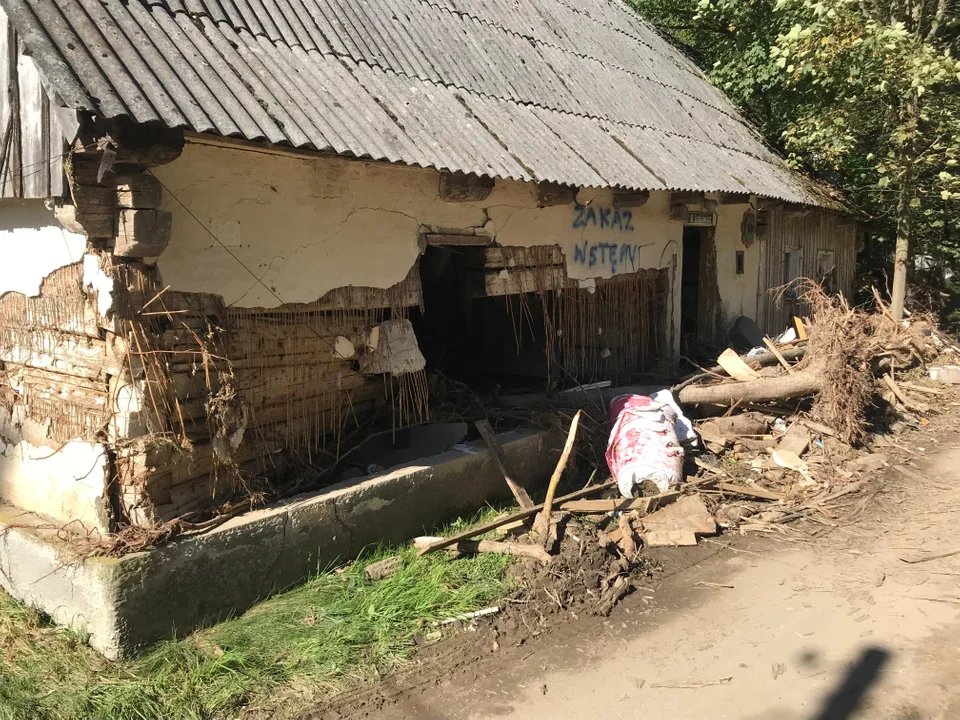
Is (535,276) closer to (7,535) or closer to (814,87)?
(7,535)

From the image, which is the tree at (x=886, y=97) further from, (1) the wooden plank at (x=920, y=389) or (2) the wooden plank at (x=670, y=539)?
(2) the wooden plank at (x=670, y=539)

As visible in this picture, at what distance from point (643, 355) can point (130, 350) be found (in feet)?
20.5

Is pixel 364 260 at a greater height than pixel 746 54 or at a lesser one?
lesser

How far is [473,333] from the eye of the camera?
9562 millimetres

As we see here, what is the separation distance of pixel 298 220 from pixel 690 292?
726 cm

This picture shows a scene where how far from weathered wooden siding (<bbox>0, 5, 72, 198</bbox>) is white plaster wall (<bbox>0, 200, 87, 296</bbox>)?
0.65 feet

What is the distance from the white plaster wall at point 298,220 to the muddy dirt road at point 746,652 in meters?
2.60

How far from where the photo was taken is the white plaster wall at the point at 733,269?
10164 millimetres

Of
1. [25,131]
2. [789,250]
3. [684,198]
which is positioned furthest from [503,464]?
[789,250]

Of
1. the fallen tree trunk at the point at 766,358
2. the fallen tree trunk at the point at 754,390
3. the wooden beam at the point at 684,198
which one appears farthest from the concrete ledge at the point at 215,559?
the wooden beam at the point at 684,198

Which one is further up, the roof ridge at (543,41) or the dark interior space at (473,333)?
the roof ridge at (543,41)

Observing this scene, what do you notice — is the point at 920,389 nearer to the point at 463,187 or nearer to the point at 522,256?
the point at 522,256

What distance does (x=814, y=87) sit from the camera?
40.3 ft

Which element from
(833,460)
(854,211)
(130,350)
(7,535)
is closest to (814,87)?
(854,211)
